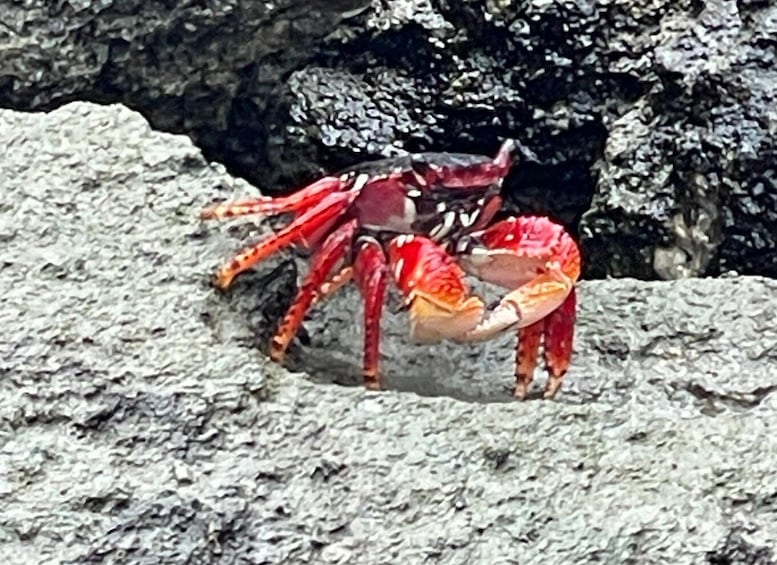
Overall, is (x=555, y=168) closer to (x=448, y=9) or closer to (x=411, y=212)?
(x=448, y=9)

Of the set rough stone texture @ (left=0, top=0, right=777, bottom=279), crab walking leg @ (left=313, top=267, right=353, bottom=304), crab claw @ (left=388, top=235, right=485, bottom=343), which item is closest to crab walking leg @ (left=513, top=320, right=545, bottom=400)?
crab claw @ (left=388, top=235, right=485, bottom=343)

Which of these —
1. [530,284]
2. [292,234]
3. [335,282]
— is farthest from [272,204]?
[530,284]

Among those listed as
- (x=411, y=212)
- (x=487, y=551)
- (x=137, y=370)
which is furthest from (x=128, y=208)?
(x=487, y=551)

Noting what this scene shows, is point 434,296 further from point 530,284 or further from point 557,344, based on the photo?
point 557,344

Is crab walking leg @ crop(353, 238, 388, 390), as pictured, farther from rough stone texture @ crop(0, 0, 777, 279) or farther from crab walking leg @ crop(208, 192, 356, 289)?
rough stone texture @ crop(0, 0, 777, 279)

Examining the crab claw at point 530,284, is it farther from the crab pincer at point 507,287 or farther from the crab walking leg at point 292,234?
the crab walking leg at point 292,234

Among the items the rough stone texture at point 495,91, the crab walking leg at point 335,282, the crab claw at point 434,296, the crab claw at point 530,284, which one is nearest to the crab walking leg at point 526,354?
the crab claw at point 530,284
